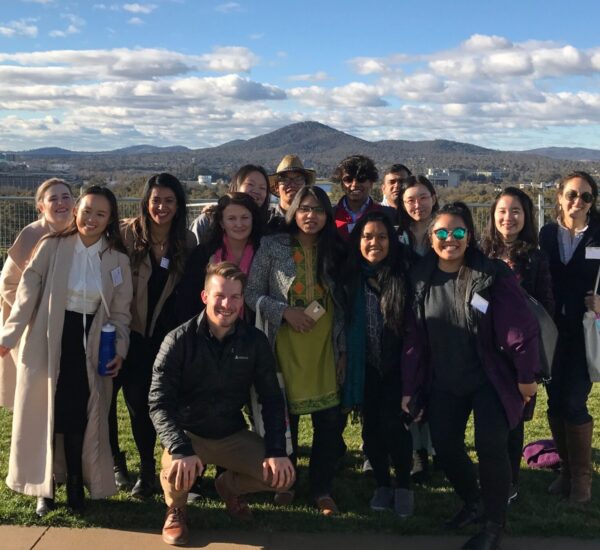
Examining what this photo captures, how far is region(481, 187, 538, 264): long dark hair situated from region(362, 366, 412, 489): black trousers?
1.05 metres

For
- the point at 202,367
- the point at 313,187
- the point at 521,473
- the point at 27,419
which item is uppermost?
the point at 313,187

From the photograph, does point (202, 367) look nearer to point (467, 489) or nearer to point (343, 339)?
point (343, 339)

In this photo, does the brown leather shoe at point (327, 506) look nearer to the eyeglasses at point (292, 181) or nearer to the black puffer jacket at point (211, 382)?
the black puffer jacket at point (211, 382)

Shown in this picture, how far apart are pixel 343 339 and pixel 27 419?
2.01 metres

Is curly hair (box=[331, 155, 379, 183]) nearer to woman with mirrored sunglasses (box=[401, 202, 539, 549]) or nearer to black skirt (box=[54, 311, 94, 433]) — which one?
woman with mirrored sunglasses (box=[401, 202, 539, 549])

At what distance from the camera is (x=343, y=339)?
4445 millimetres

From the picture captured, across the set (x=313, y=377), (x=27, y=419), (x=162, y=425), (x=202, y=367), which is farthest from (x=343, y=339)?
(x=27, y=419)

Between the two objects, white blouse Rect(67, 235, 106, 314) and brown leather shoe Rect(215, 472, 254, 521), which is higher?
white blouse Rect(67, 235, 106, 314)

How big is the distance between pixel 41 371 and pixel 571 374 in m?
3.42

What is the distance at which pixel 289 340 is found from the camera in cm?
444

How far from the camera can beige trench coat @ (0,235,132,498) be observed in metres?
4.24

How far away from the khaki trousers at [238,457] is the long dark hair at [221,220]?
1233mm

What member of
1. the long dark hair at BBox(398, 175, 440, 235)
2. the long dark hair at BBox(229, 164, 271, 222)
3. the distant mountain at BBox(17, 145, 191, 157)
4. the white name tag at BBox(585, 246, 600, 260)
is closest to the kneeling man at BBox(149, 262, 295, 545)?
the long dark hair at BBox(229, 164, 271, 222)

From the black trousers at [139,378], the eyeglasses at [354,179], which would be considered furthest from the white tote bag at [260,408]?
the eyeglasses at [354,179]
